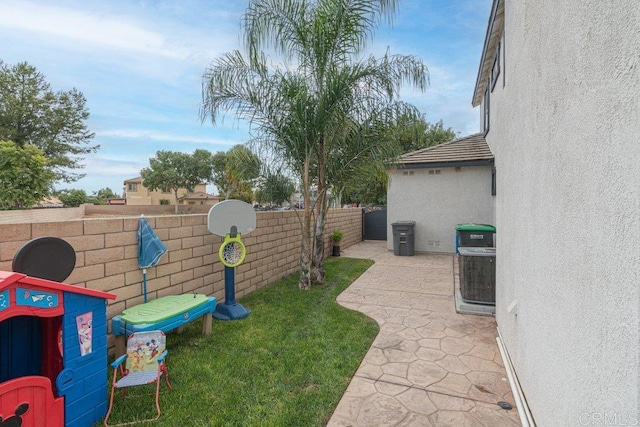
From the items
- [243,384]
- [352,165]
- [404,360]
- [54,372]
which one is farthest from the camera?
[352,165]

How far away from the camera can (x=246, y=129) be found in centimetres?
618

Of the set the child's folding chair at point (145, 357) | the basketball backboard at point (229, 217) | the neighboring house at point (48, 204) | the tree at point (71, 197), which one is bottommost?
the child's folding chair at point (145, 357)

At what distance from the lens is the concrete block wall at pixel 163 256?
126 inches

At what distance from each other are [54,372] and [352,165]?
552cm

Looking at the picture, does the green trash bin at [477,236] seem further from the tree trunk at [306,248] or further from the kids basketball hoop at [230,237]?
the kids basketball hoop at [230,237]

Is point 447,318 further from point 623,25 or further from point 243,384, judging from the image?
point 623,25

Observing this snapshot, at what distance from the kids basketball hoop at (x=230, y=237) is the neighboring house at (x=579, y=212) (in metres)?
3.91

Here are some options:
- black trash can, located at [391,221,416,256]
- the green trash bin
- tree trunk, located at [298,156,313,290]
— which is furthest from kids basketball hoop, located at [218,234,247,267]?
black trash can, located at [391,221,416,256]

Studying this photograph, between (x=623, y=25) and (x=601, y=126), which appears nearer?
(x=623, y=25)

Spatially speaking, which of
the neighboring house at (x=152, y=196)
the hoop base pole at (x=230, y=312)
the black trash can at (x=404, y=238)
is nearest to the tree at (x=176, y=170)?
the neighboring house at (x=152, y=196)

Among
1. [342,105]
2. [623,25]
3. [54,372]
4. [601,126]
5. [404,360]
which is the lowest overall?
[404,360]

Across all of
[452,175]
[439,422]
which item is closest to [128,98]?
[452,175]

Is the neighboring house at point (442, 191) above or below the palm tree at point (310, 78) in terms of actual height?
below

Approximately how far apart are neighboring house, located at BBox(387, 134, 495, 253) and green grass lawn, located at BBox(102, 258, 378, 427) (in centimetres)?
698
